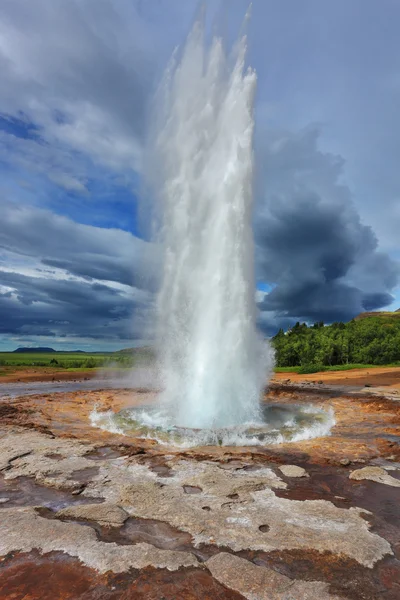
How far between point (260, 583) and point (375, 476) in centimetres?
496

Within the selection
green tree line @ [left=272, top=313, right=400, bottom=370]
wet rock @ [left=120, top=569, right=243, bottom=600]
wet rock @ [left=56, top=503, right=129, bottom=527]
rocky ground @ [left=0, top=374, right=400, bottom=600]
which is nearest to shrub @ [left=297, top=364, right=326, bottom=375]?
green tree line @ [left=272, top=313, right=400, bottom=370]

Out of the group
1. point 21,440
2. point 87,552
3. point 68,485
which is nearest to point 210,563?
point 87,552

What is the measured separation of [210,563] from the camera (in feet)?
14.2

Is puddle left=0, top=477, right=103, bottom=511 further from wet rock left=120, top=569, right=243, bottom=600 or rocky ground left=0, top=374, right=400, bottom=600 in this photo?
wet rock left=120, top=569, right=243, bottom=600

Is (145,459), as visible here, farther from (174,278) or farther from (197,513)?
(174,278)

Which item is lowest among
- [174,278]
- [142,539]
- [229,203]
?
[142,539]

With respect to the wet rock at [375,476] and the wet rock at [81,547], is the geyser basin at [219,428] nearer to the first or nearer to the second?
the wet rock at [375,476]

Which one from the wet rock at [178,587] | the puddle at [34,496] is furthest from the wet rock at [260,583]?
the puddle at [34,496]

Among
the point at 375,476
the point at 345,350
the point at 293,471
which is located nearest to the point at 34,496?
the point at 293,471

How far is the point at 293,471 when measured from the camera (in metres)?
7.98

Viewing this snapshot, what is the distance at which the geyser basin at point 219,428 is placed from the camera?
1109cm

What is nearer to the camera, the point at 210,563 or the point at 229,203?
the point at 210,563

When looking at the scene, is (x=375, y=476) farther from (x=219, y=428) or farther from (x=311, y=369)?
(x=311, y=369)

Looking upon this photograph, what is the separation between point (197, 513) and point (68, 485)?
9.56 ft
